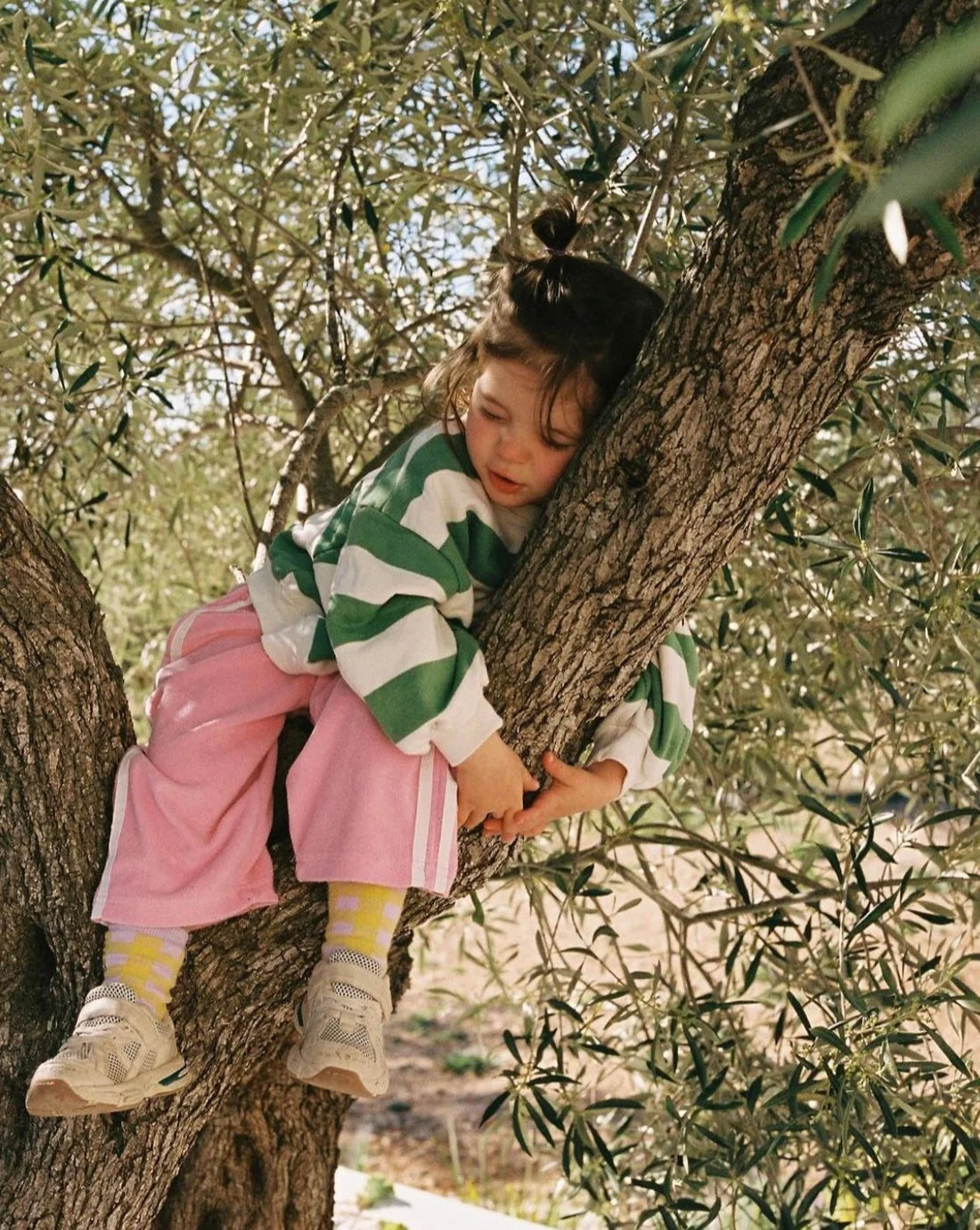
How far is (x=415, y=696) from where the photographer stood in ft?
5.82

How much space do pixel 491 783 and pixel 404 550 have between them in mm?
333

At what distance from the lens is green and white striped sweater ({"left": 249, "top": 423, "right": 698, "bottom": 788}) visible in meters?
1.79

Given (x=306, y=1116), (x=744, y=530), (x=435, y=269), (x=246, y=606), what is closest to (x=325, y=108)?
(x=435, y=269)

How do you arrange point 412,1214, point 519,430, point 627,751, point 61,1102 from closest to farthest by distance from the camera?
point 61,1102 → point 519,430 → point 627,751 → point 412,1214

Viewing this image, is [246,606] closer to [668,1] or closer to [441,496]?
[441,496]

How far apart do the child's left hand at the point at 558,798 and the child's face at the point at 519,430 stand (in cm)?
39

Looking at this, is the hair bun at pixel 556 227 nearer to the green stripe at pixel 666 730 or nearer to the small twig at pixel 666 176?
the small twig at pixel 666 176

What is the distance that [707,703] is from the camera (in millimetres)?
3252

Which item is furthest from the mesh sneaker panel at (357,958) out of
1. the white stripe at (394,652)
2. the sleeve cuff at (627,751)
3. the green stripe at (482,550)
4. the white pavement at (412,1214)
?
the white pavement at (412,1214)

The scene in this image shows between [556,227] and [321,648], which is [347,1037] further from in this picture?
[556,227]

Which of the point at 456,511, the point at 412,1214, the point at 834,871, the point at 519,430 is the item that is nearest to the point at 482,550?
the point at 456,511

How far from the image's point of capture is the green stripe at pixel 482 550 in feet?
6.35

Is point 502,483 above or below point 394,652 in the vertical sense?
above

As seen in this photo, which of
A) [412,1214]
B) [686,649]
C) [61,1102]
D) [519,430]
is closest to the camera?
[61,1102]
